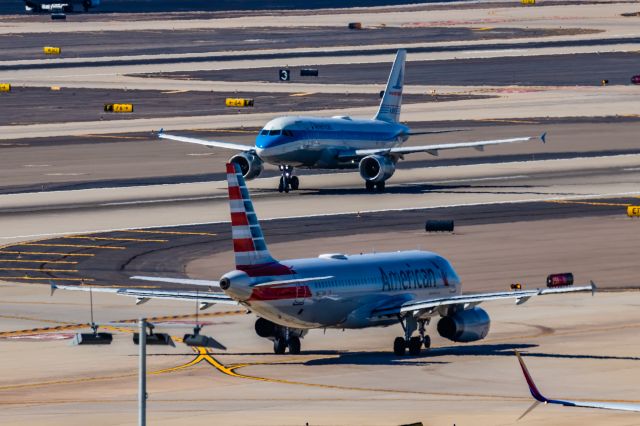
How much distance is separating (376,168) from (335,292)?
182 ft

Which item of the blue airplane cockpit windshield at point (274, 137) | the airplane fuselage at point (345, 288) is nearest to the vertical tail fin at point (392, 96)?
the blue airplane cockpit windshield at point (274, 137)

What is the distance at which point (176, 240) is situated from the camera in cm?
9712

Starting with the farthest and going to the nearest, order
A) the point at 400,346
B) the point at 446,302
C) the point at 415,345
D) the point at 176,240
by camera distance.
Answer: the point at 176,240
the point at 400,346
the point at 415,345
the point at 446,302

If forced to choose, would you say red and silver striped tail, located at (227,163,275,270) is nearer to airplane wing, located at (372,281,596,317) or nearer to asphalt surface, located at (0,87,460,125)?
airplane wing, located at (372,281,596,317)

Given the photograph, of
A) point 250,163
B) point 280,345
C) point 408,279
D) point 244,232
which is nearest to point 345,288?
point 280,345

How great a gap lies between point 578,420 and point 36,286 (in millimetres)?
37141

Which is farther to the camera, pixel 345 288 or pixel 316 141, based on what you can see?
pixel 316 141

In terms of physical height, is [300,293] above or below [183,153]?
below

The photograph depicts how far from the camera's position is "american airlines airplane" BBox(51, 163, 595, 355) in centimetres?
6000

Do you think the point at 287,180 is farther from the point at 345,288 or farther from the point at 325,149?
the point at 345,288

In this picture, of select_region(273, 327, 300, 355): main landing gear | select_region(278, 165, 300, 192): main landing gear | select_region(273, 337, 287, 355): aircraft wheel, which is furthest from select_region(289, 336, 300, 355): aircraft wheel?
select_region(278, 165, 300, 192): main landing gear

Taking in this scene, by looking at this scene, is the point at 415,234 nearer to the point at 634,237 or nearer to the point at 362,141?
the point at 634,237

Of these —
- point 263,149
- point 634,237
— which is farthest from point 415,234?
point 263,149

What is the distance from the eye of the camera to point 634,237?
95375 millimetres
